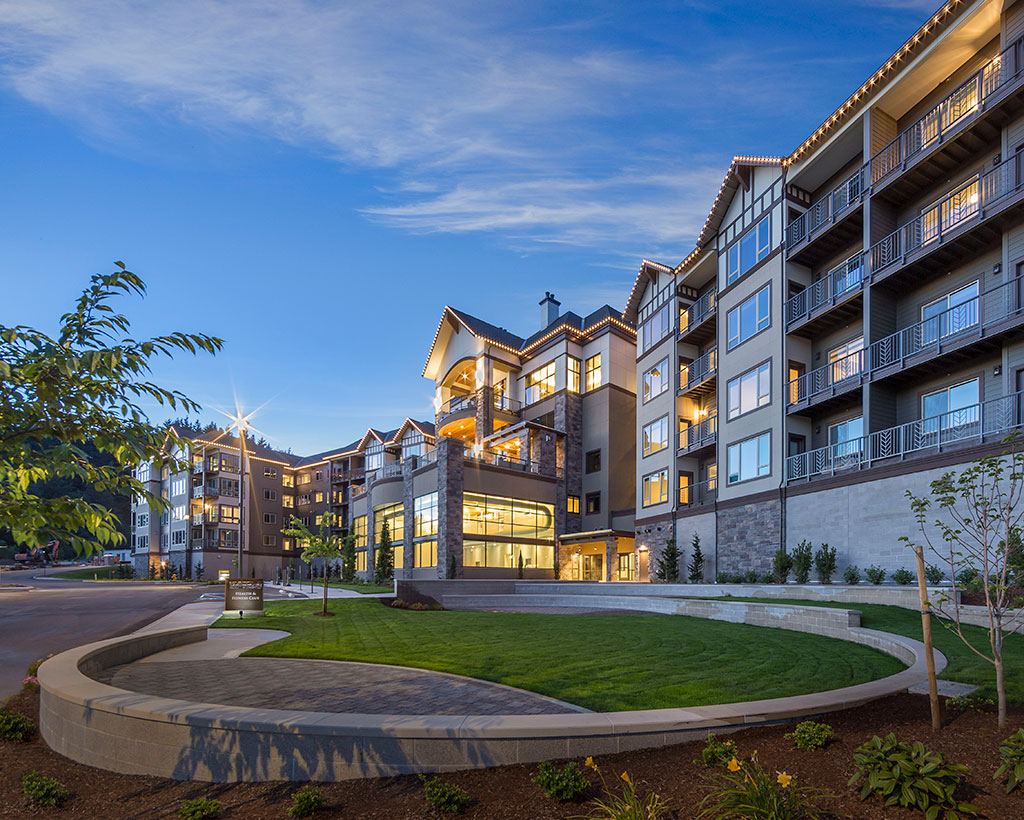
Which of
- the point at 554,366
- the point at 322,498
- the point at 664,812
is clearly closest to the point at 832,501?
the point at 664,812

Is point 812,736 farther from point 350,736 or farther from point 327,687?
point 327,687

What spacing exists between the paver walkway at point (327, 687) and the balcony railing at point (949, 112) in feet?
67.7

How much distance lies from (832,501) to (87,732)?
21871 millimetres

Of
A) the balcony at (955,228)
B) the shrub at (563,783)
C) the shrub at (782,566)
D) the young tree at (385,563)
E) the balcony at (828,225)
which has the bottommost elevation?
the young tree at (385,563)

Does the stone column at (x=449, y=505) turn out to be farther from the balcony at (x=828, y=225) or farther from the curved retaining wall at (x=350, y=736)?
the curved retaining wall at (x=350, y=736)

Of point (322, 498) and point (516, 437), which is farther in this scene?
point (322, 498)

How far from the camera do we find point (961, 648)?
33.8ft

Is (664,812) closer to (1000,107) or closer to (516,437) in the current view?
(1000,107)

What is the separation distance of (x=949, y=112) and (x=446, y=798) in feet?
79.5

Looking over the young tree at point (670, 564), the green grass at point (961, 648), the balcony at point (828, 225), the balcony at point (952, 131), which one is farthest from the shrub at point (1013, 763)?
the young tree at point (670, 564)

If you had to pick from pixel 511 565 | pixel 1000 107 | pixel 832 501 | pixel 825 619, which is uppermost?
pixel 1000 107

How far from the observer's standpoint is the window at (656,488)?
34.9m

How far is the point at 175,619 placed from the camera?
20375 millimetres

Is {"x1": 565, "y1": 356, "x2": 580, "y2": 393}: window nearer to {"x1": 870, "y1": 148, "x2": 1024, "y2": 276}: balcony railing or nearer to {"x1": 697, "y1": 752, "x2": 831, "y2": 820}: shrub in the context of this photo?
{"x1": 870, "y1": 148, "x2": 1024, "y2": 276}: balcony railing
